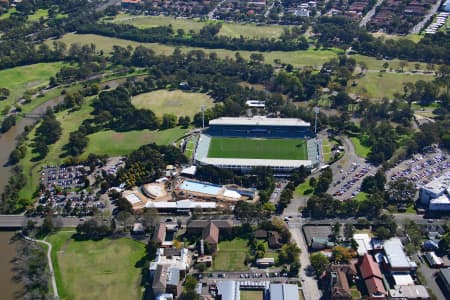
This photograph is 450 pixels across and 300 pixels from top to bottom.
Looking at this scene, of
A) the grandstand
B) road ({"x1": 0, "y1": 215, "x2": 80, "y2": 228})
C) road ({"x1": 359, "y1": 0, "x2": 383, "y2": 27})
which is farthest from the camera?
road ({"x1": 359, "y1": 0, "x2": 383, "y2": 27})

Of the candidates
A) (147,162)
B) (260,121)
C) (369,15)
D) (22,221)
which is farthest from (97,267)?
(369,15)

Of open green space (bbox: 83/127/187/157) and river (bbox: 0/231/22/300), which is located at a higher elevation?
open green space (bbox: 83/127/187/157)

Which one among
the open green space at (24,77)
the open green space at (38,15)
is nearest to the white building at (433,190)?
the open green space at (24,77)

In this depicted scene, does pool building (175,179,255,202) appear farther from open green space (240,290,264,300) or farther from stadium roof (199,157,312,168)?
open green space (240,290,264,300)

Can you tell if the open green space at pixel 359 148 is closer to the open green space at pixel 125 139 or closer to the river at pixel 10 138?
the open green space at pixel 125 139

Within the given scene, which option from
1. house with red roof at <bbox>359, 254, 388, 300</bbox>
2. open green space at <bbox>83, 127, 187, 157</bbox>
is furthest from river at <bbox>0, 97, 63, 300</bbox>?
house with red roof at <bbox>359, 254, 388, 300</bbox>

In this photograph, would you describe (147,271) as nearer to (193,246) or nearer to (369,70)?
(193,246)

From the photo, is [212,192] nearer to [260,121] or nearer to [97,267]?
[97,267]
